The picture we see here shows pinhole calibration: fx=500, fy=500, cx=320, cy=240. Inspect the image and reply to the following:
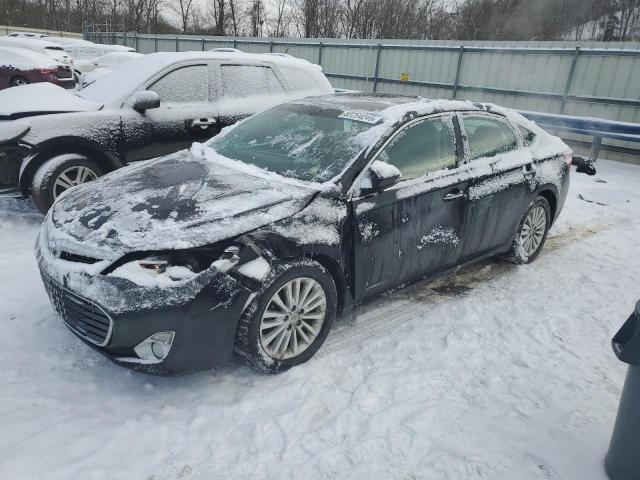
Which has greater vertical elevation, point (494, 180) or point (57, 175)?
point (494, 180)

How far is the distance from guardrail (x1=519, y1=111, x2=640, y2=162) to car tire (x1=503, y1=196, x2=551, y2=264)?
564 cm

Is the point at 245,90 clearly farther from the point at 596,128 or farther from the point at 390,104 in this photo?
the point at 596,128

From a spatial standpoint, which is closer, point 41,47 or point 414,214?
point 414,214

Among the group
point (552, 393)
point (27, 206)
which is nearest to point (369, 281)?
point (552, 393)

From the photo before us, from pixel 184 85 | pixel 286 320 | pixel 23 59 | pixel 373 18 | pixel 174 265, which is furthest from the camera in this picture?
pixel 373 18

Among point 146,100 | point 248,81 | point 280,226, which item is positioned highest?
point 248,81

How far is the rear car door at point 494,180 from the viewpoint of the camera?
4020 millimetres

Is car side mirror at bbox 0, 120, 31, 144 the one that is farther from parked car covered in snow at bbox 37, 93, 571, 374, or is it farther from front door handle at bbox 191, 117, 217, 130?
parked car covered in snow at bbox 37, 93, 571, 374

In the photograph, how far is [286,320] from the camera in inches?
118

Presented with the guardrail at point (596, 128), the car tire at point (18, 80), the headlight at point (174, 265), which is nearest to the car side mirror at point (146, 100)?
the headlight at point (174, 265)

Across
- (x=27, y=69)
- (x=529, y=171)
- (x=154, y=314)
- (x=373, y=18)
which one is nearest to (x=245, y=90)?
(x=529, y=171)

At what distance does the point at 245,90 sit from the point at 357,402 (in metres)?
4.50

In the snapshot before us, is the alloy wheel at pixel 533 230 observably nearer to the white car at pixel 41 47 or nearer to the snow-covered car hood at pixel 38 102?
the snow-covered car hood at pixel 38 102

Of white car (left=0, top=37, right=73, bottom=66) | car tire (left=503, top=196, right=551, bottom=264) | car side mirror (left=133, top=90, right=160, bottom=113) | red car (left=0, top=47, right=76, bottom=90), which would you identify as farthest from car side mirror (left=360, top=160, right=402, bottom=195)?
white car (left=0, top=37, right=73, bottom=66)
